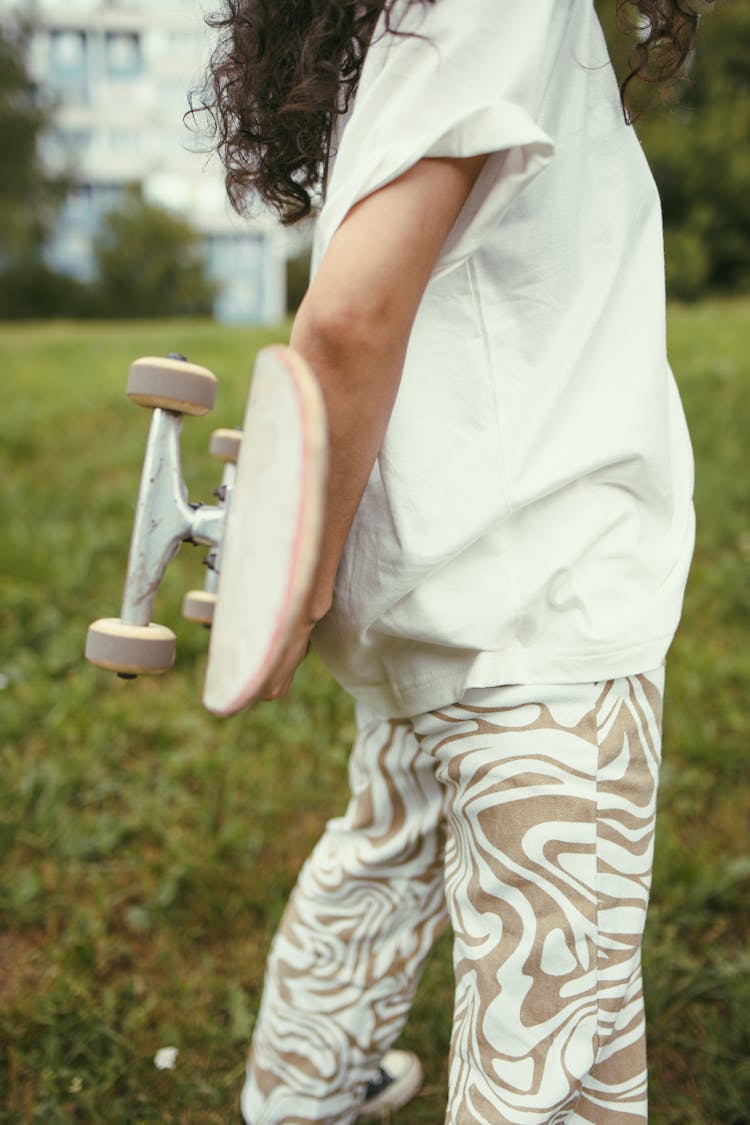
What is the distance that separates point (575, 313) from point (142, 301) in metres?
30.6

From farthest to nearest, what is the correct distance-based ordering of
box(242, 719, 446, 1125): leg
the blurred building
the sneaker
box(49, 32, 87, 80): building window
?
1. box(49, 32, 87, 80): building window
2. the blurred building
3. the sneaker
4. box(242, 719, 446, 1125): leg

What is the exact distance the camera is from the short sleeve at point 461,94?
81cm

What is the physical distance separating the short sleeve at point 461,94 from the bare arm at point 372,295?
2 cm

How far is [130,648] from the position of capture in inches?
38.0

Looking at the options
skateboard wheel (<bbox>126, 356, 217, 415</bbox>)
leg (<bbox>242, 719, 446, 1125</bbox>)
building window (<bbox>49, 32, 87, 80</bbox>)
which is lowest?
leg (<bbox>242, 719, 446, 1125</bbox>)

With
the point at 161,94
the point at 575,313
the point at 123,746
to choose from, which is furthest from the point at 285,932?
the point at 161,94

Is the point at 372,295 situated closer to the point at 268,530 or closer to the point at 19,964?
the point at 268,530

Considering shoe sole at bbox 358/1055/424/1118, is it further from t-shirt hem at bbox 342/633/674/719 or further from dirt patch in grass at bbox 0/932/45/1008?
t-shirt hem at bbox 342/633/674/719

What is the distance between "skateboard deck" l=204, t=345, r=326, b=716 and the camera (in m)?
0.68

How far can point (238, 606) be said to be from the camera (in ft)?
2.41

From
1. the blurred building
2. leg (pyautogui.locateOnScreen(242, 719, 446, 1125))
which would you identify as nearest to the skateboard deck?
leg (pyautogui.locateOnScreen(242, 719, 446, 1125))

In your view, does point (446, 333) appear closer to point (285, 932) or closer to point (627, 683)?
point (627, 683)

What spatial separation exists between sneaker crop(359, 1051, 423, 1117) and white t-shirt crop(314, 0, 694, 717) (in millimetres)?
941

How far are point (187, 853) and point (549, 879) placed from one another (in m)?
1.33
